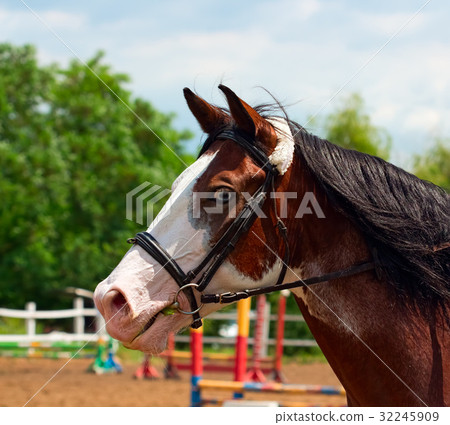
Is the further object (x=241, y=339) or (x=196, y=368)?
(x=241, y=339)

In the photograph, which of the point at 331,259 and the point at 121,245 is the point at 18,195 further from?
the point at 331,259

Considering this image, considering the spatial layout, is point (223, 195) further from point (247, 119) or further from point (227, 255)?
point (247, 119)

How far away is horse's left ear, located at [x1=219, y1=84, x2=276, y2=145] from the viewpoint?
259 centimetres

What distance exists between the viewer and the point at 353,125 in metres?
32.4

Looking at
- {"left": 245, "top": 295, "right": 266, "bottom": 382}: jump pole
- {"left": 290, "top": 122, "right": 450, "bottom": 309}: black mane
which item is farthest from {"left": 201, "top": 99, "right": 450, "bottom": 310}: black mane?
{"left": 245, "top": 295, "right": 266, "bottom": 382}: jump pole

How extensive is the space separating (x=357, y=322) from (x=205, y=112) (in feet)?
4.06

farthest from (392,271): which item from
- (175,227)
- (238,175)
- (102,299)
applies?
(102,299)

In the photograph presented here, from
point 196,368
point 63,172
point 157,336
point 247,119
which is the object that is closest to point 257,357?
point 196,368

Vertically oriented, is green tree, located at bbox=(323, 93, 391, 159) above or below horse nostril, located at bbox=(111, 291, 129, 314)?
above

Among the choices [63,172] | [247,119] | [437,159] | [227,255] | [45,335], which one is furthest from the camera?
[437,159]

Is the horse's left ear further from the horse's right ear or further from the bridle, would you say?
the horse's right ear

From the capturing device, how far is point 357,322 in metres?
2.60

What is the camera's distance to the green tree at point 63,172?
22328 mm

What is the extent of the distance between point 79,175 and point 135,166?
2.34 metres
